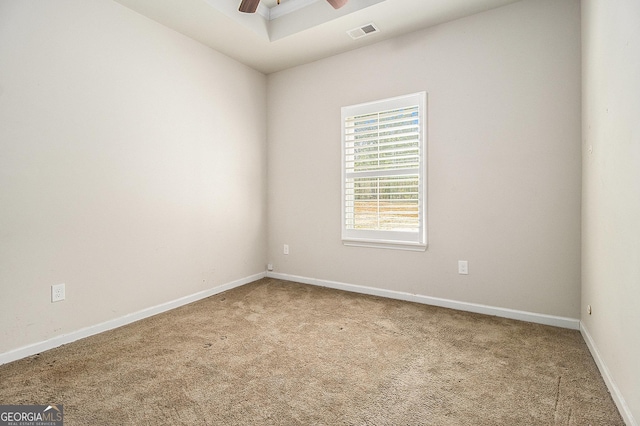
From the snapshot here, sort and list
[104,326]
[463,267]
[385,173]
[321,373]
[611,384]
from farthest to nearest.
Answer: [385,173]
[463,267]
[104,326]
[321,373]
[611,384]

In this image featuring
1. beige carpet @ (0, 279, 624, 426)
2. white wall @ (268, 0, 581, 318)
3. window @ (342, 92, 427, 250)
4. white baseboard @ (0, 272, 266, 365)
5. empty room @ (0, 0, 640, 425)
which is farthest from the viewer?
window @ (342, 92, 427, 250)

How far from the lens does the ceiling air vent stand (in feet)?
10.0

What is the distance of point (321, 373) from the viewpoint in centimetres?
190

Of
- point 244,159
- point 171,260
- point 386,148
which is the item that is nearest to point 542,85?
point 386,148

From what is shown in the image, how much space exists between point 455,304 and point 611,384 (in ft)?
4.45

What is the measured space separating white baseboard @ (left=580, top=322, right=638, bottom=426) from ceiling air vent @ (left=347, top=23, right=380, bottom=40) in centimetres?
303

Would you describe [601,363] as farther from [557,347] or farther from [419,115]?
[419,115]

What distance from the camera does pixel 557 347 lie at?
2.21 m

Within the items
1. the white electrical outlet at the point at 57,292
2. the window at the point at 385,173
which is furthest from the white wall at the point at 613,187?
the white electrical outlet at the point at 57,292

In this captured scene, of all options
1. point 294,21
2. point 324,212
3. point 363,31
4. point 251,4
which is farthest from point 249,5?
point 324,212

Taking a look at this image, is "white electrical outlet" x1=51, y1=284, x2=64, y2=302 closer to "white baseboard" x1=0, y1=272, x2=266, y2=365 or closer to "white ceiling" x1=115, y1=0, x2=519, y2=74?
"white baseboard" x1=0, y1=272, x2=266, y2=365

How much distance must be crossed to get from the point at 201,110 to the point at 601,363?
3763 mm

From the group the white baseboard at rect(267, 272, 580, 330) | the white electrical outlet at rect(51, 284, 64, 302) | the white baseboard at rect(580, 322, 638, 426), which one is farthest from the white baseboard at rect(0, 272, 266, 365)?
the white baseboard at rect(580, 322, 638, 426)

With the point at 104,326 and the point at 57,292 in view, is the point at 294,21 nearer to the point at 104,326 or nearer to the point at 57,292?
the point at 57,292
